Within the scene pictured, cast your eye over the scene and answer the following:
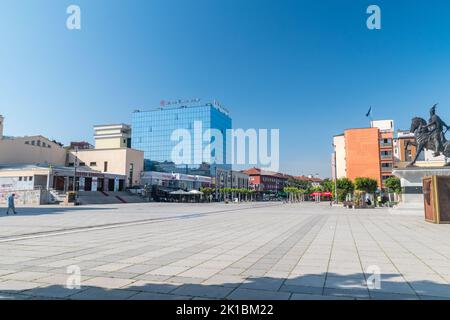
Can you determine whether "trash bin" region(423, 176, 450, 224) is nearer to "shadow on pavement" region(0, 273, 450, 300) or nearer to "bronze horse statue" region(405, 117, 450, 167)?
"bronze horse statue" region(405, 117, 450, 167)

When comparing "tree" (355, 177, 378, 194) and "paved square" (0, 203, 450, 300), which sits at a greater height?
"tree" (355, 177, 378, 194)

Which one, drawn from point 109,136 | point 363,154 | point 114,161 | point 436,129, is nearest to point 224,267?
point 436,129

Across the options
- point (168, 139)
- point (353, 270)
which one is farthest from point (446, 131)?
point (168, 139)

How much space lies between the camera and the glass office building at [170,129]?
104 metres

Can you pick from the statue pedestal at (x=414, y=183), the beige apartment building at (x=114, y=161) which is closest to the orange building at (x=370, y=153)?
the beige apartment building at (x=114, y=161)

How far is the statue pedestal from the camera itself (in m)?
23.8

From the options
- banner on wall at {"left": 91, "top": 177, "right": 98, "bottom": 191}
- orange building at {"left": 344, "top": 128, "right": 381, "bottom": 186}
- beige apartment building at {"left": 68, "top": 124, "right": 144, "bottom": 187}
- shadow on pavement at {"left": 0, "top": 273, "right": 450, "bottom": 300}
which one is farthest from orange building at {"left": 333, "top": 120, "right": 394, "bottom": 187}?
shadow on pavement at {"left": 0, "top": 273, "right": 450, "bottom": 300}

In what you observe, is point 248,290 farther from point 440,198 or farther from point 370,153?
point 370,153

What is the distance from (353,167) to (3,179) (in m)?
75.0

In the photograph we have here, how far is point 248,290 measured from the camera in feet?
16.6

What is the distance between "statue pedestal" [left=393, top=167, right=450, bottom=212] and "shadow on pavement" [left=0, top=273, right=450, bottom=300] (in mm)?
21320

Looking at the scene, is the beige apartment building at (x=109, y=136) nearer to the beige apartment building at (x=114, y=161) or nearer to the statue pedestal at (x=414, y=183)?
the beige apartment building at (x=114, y=161)

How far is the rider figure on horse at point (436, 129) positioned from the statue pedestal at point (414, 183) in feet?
5.95

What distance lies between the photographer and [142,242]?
10.3 m
